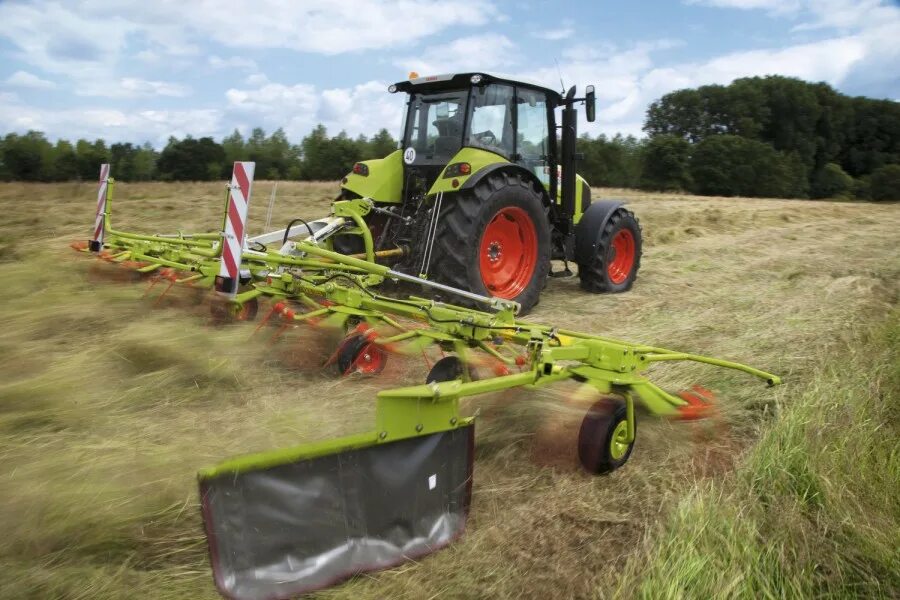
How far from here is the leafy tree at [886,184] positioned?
26.2 metres

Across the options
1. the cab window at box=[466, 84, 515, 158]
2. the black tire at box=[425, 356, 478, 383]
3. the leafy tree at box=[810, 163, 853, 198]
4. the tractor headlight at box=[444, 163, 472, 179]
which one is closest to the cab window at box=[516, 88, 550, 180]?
the cab window at box=[466, 84, 515, 158]

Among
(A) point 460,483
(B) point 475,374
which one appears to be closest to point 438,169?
(B) point 475,374

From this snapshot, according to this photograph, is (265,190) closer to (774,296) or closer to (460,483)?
(774,296)

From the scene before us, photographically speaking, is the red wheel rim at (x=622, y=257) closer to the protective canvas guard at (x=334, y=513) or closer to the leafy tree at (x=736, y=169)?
the protective canvas guard at (x=334, y=513)

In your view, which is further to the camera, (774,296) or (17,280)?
(774,296)

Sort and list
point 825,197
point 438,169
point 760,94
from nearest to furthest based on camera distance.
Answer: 1. point 438,169
2. point 825,197
3. point 760,94

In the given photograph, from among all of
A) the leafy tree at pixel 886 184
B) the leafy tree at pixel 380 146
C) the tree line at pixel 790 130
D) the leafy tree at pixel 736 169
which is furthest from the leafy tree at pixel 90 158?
the leafy tree at pixel 886 184

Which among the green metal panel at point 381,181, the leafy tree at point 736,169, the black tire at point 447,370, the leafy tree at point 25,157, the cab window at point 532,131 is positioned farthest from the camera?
the leafy tree at point 736,169

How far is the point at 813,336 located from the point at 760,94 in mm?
37428

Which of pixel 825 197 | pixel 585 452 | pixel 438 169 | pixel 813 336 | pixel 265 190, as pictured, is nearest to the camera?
pixel 585 452

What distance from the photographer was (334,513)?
2062 mm

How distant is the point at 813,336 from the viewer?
437cm

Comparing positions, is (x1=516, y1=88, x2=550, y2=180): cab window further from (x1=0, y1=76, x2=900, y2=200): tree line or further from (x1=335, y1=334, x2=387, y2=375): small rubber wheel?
(x1=0, y1=76, x2=900, y2=200): tree line

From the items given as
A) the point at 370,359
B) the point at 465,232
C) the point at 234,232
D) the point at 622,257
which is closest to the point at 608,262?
the point at 622,257
